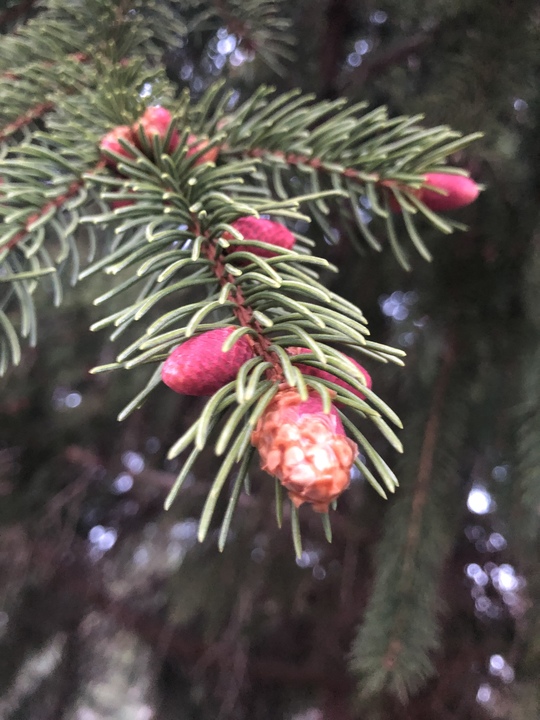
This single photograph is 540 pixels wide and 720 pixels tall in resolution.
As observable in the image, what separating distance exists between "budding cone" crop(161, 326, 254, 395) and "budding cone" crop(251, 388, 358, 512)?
3 cm

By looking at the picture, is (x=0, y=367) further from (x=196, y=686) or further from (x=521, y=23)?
(x=196, y=686)

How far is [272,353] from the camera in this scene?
0.22 meters

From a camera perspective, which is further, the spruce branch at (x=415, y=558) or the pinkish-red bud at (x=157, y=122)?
the spruce branch at (x=415, y=558)

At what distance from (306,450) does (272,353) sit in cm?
5

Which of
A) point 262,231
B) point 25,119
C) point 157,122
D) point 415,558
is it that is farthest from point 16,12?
point 415,558

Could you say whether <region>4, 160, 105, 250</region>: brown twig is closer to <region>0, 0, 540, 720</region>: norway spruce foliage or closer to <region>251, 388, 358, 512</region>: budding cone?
<region>0, 0, 540, 720</region>: norway spruce foliage

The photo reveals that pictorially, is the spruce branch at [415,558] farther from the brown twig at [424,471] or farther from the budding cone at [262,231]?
the budding cone at [262,231]

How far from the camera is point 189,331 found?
7.5 inches

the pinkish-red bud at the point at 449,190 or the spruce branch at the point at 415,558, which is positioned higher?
the pinkish-red bud at the point at 449,190

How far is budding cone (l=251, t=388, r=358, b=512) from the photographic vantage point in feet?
0.59

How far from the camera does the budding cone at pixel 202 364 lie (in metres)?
0.20

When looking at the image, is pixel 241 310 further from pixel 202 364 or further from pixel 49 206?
pixel 49 206

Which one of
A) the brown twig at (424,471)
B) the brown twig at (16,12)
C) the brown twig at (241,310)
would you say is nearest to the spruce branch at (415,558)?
the brown twig at (424,471)

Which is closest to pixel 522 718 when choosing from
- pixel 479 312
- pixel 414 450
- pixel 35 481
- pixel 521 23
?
pixel 414 450
